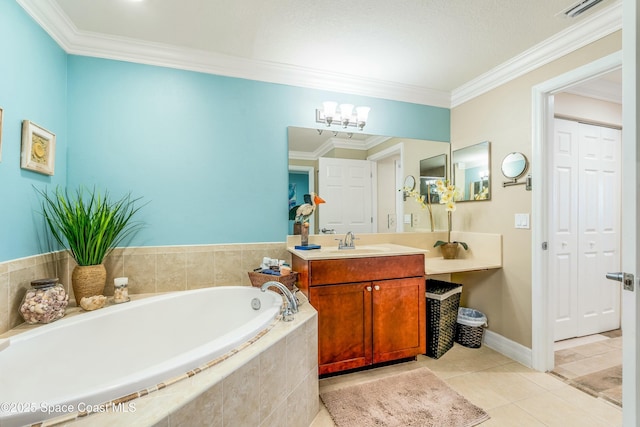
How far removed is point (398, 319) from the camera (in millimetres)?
2105

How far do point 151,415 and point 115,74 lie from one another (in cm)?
227

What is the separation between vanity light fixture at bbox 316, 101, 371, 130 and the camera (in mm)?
2455

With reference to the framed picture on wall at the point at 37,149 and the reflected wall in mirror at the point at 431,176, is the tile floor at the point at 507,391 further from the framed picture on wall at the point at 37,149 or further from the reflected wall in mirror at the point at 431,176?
the framed picture on wall at the point at 37,149

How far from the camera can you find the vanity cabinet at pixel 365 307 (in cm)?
192

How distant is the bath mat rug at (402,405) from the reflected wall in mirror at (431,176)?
166 cm

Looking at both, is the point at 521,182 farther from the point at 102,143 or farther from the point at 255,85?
the point at 102,143

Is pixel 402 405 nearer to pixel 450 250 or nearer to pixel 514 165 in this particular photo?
pixel 450 250

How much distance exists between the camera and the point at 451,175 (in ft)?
9.66

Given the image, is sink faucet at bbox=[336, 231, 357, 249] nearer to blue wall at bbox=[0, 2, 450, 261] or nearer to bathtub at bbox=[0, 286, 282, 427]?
blue wall at bbox=[0, 2, 450, 261]

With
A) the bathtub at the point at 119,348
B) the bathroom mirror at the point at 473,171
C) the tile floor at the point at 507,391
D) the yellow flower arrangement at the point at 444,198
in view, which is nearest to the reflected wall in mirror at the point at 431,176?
the yellow flower arrangement at the point at 444,198

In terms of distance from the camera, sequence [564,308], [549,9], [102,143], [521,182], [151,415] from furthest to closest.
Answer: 1. [564,308]
2. [521,182]
3. [102,143]
4. [549,9]
5. [151,415]

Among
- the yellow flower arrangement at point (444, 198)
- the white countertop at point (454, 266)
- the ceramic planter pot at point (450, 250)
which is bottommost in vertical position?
the white countertop at point (454, 266)

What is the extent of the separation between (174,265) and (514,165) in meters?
2.84

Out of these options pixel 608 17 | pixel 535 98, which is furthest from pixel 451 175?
pixel 608 17
